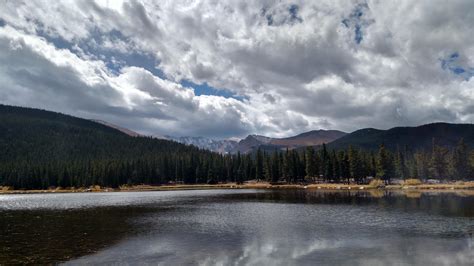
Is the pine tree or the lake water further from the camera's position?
the pine tree

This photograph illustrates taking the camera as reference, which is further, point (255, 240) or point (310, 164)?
point (310, 164)

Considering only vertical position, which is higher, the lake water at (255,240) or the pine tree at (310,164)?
the pine tree at (310,164)

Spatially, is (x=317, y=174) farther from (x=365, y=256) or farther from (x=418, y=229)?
(x=365, y=256)

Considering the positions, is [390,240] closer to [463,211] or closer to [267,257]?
[267,257]

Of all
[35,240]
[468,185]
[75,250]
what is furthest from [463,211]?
[468,185]

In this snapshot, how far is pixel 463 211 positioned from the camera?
5534 centimetres

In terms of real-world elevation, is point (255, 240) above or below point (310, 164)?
below

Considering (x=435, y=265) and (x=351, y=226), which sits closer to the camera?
(x=435, y=265)

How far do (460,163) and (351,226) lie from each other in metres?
127

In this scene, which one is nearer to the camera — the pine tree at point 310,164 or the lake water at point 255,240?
the lake water at point 255,240

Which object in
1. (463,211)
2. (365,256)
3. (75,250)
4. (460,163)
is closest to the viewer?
(365,256)

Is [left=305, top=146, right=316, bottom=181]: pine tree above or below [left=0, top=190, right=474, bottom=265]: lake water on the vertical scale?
above

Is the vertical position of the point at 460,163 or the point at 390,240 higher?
the point at 460,163

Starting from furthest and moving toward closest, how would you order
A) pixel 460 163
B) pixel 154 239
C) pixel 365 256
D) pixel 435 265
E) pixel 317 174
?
1. pixel 317 174
2. pixel 460 163
3. pixel 154 239
4. pixel 365 256
5. pixel 435 265
